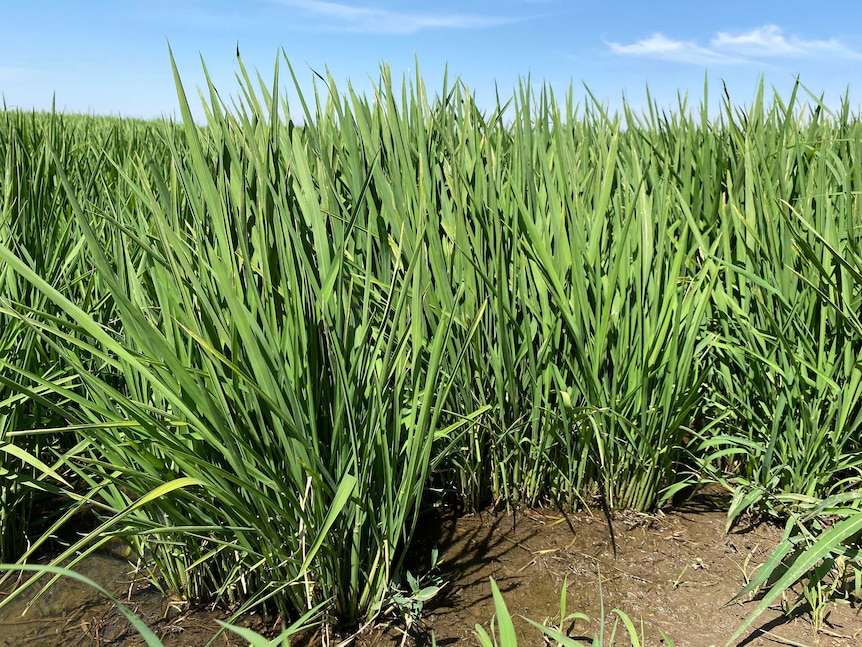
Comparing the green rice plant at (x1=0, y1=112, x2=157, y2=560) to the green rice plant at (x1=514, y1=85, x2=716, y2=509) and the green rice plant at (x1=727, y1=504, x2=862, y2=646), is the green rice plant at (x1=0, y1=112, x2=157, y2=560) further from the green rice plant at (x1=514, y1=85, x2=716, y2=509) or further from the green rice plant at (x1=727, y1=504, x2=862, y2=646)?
the green rice plant at (x1=727, y1=504, x2=862, y2=646)

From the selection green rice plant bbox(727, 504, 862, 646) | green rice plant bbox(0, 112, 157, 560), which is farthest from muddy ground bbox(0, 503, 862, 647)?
green rice plant bbox(0, 112, 157, 560)

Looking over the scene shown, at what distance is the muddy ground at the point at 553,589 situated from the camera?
109 cm

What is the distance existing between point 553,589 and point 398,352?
54 cm

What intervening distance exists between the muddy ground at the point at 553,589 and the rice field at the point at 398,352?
2.1 inches

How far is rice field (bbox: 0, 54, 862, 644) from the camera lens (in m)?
0.94

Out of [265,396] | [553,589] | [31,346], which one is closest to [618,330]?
[553,589]

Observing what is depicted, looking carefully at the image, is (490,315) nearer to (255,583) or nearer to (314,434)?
(314,434)

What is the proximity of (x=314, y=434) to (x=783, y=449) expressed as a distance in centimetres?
94

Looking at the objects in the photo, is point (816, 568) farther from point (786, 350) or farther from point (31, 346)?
point (31, 346)

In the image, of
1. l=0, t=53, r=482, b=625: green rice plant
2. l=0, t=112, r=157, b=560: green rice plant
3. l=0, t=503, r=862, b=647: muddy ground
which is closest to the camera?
l=0, t=53, r=482, b=625: green rice plant

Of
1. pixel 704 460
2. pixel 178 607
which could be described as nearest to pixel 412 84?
pixel 704 460

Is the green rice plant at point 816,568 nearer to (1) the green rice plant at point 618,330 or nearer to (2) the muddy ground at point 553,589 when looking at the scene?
(2) the muddy ground at point 553,589

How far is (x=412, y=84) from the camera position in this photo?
5.19 feet

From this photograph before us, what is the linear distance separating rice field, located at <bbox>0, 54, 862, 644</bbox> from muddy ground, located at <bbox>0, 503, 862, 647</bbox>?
0.05m
